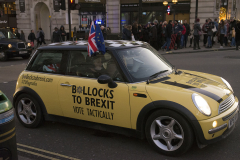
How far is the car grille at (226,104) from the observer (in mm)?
3679

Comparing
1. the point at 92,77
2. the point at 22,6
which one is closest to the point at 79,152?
the point at 92,77

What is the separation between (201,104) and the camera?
3.55 meters

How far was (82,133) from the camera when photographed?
4.74 meters

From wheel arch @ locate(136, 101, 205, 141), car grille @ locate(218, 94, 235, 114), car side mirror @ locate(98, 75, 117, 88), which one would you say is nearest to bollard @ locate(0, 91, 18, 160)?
car side mirror @ locate(98, 75, 117, 88)

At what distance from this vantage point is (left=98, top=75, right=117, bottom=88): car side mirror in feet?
13.0

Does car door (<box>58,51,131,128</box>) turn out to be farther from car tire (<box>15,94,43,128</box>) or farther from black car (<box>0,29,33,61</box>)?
black car (<box>0,29,33,61</box>)

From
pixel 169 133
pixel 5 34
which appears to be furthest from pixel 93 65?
pixel 5 34

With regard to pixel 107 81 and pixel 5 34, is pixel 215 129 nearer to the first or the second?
pixel 107 81

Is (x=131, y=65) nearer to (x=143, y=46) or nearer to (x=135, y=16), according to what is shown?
(x=143, y=46)

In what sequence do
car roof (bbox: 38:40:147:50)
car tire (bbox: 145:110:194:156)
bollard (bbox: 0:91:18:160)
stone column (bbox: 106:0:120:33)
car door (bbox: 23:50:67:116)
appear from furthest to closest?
stone column (bbox: 106:0:120:33), car door (bbox: 23:50:67:116), car roof (bbox: 38:40:147:50), car tire (bbox: 145:110:194:156), bollard (bbox: 0:91:18:160)

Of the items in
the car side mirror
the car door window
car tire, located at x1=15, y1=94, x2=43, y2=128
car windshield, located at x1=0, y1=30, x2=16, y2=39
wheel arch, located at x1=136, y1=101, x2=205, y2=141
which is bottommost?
car tire, located at x1=15, y1=94, x2=43, y2=128

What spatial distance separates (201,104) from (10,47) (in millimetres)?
15101

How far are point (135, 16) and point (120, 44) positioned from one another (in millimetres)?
26390

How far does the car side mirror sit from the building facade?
23.4 metres
